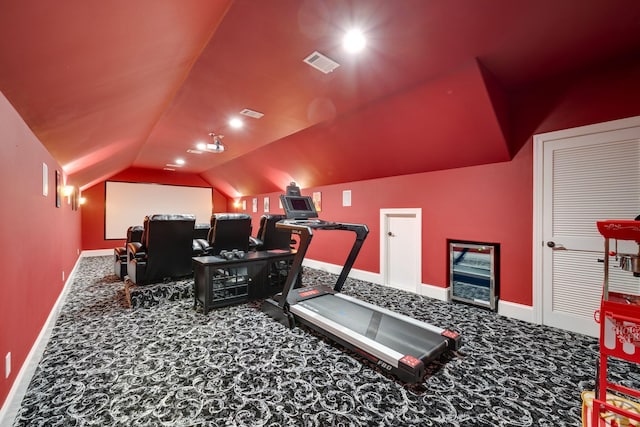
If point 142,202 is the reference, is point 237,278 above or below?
below

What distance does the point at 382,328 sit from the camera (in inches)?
110

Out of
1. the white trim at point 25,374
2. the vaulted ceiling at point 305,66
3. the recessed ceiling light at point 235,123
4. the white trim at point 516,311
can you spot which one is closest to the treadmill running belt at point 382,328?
the white trim at point 516,311

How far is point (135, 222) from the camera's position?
9.55 meters

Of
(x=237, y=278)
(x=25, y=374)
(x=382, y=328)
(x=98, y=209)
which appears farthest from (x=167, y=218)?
(x=98, y=209)

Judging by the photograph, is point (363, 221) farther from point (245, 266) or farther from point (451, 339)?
point (451, 339)

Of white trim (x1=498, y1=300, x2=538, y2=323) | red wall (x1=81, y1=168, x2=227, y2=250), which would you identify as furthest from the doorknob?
red wall (x1=81, y1=168, x2=227, y2=250)

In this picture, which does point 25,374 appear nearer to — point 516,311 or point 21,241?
point 21,241

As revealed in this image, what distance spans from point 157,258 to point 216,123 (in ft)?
8.03

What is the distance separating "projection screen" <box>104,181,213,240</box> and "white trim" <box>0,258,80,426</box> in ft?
22.5

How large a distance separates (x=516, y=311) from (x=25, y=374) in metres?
5.09

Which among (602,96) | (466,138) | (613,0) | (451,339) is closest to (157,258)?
(451,339)

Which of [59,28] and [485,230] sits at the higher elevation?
[59,28]

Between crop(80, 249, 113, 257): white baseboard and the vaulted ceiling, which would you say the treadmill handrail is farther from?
crop(80, 249, 113, 257): white baseboard

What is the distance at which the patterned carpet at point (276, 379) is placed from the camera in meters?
1.79
